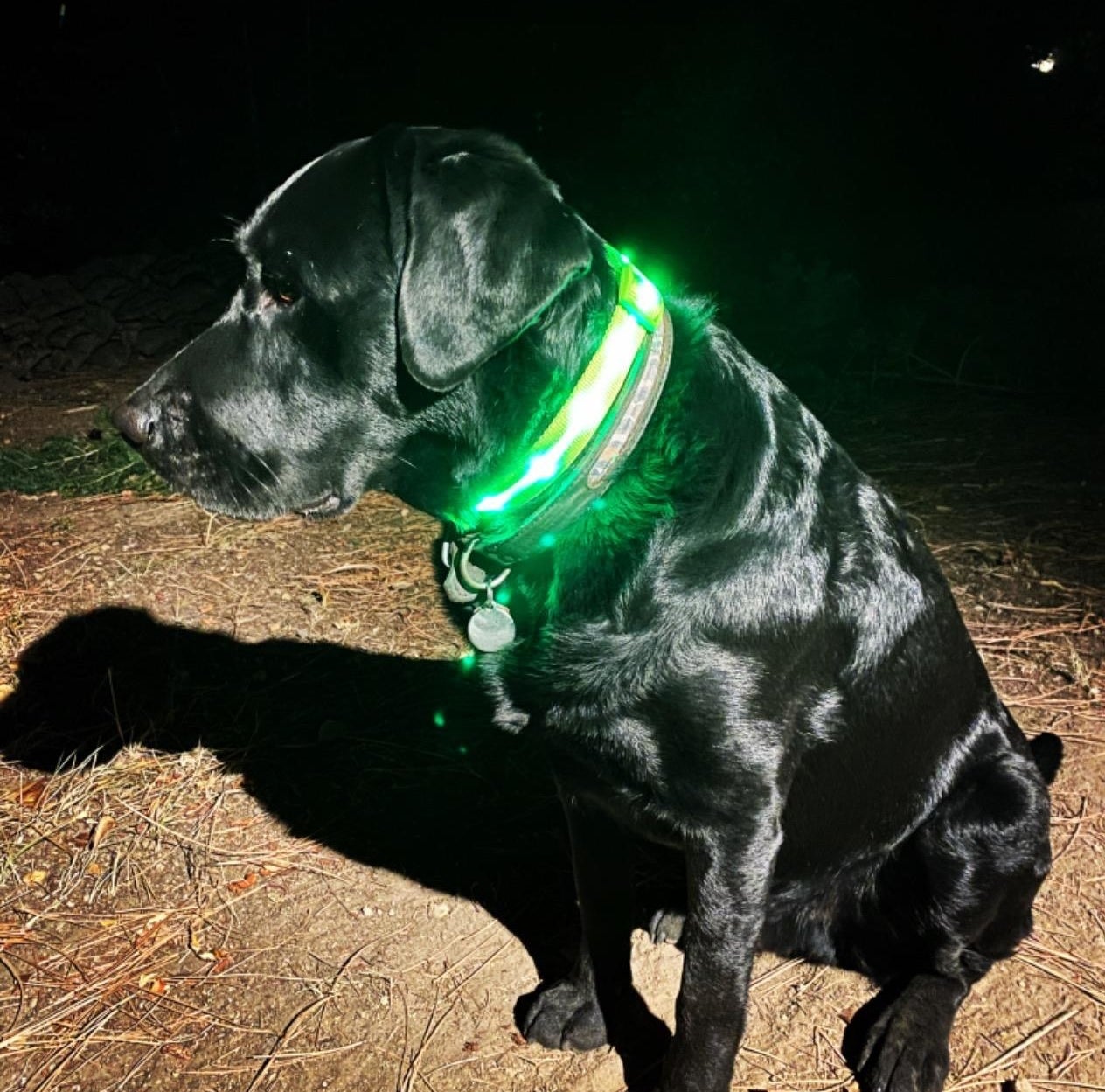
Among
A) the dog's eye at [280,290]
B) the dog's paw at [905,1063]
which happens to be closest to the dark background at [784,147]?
the dog's paw at [905,1063]

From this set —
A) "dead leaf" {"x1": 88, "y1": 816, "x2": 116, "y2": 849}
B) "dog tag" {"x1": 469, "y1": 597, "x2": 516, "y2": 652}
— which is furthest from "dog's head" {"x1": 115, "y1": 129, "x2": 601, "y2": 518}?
"dead leaf" {"x1": 88, "y1": 816, "x2": 116, "y2": 849}

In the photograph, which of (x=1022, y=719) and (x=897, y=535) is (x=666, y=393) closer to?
(x=897, y=535)

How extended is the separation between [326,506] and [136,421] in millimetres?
442

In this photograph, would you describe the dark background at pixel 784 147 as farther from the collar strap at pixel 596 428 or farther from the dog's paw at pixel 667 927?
the collar strap at pixel 596 428

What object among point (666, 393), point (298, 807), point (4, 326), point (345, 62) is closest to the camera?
point (666, 393)

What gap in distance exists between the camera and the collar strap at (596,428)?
6.26ft

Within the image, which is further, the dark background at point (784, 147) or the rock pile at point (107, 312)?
the rock pile at point (107, 312)

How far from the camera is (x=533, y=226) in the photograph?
1.89 m

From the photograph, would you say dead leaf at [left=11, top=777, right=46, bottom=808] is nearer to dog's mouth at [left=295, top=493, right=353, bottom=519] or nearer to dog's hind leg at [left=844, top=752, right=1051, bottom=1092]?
dog's mouth at [left=295, top=493, right=353, bottom=519]

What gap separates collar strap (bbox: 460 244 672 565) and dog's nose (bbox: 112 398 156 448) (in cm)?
83

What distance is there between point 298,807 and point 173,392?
4.64 ft

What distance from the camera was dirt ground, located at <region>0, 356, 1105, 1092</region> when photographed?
2408 mm

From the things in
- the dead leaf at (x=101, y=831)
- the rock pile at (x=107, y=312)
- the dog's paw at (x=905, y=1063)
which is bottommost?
the rock pile at (x=107, y=312)

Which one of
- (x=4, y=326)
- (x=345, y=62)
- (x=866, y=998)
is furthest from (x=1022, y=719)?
(x=345, y=62)
